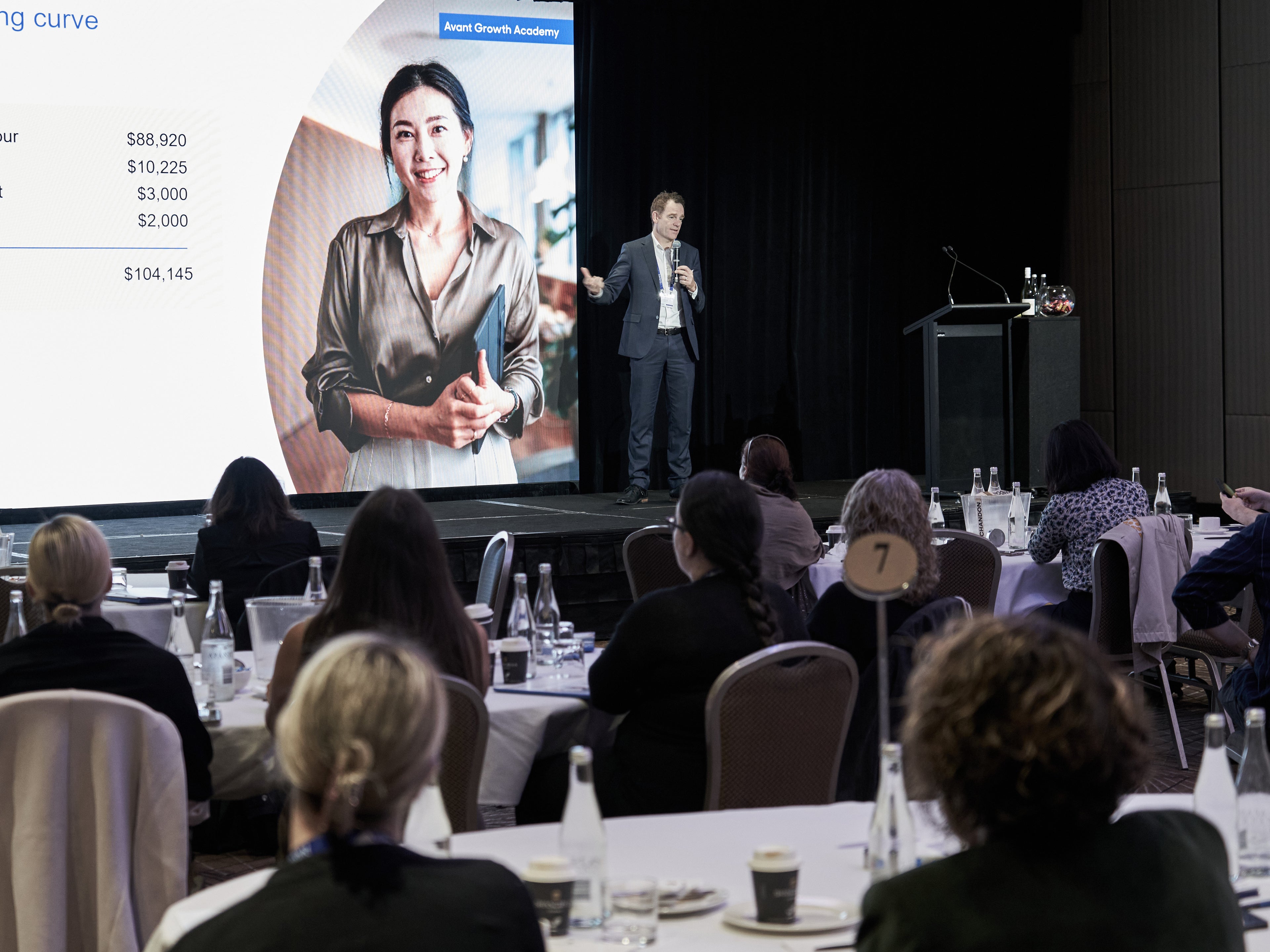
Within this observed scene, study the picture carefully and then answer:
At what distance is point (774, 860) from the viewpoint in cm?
176

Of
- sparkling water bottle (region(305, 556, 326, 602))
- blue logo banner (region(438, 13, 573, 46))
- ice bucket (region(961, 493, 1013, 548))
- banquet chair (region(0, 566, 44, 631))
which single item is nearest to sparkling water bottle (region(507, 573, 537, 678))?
sparkling water bottle (region(305, 556, 326, 602))

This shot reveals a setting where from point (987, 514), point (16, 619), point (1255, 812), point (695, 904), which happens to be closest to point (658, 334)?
point (987, 514)

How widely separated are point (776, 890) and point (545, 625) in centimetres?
188

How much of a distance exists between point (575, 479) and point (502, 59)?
2.49m

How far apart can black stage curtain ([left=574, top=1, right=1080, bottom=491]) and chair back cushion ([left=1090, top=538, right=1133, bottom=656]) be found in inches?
180

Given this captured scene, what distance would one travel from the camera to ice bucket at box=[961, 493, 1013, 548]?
5.49 m

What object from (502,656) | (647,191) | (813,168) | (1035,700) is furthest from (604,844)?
(813,168)

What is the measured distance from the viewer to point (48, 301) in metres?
7.29

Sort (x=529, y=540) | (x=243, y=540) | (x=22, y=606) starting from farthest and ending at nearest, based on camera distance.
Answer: (x=529, y=540) → (x=243, y=540) → (x=22, y=606)

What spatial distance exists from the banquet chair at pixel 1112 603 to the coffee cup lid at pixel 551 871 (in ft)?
11.4

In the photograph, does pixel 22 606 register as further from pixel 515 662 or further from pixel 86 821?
pixel 515 662

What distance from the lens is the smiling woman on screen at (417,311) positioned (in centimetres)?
804

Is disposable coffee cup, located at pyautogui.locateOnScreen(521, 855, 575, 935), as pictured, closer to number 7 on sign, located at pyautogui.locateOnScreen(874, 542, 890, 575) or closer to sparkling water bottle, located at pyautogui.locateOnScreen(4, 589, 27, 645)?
number 7 on sign, located at pyautogui.locateOnScreen(874, 542, 890, 575)

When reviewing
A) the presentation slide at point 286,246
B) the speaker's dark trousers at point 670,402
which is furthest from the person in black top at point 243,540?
the speaker's dark trousers at point 670,402
